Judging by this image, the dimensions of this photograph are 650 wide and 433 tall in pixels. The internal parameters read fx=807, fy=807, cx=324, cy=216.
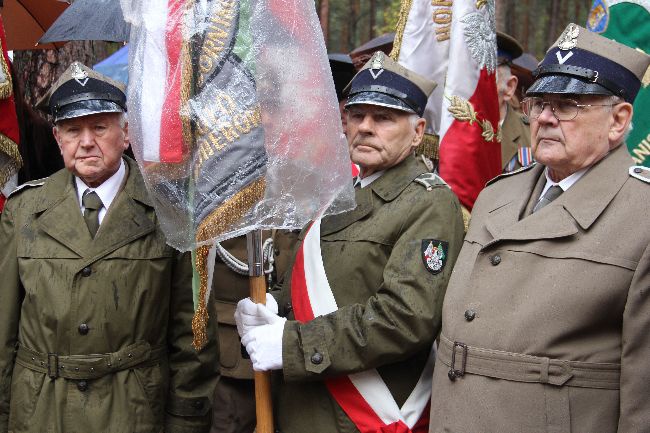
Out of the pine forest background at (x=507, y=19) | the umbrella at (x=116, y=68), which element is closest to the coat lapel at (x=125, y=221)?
the umbrella at (x=116, y=68)

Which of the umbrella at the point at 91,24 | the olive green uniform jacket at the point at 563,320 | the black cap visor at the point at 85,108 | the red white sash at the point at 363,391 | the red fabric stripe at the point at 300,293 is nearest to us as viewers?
the olive green uniform jacket at the point at 563,320

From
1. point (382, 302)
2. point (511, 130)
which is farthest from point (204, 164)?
point (511, 130)

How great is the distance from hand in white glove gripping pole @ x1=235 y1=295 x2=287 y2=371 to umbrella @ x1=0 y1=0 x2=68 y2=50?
3.42m

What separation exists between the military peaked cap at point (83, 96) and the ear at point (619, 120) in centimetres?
199

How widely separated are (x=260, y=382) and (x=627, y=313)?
138 cm

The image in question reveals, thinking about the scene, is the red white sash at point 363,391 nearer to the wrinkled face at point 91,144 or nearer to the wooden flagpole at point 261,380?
the wooden flagpole at point 261,380

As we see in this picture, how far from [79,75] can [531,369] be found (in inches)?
88.2

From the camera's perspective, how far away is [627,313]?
2.35 metres

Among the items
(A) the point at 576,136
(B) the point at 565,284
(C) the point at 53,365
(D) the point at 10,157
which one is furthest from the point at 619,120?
(D) the point at 10,157

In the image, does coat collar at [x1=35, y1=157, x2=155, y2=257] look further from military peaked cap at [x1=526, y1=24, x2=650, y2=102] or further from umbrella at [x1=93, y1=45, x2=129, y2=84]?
umbrella at [x1=93, y1=45, x2=129, y2=84]

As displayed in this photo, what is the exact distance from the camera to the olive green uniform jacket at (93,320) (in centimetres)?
327

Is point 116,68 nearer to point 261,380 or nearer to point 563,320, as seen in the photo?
point 261,380

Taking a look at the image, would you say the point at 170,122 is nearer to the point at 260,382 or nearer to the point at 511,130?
the point at 260,382

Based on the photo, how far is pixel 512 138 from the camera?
Result: 573 centimetres
